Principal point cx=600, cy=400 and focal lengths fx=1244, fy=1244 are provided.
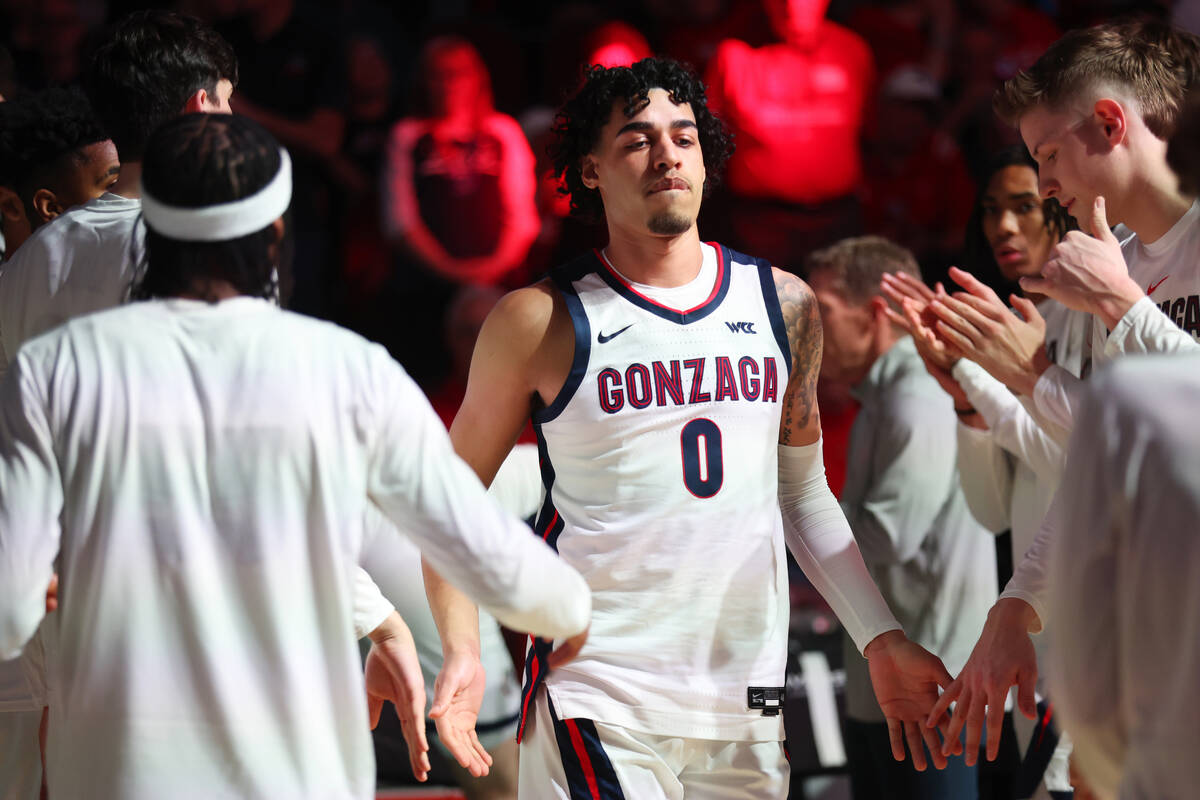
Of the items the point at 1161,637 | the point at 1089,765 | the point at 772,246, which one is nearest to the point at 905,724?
the point at 1089,765

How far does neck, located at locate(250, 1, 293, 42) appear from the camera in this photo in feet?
20.8

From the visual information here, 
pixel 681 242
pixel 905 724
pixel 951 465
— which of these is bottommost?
pixel 905 724

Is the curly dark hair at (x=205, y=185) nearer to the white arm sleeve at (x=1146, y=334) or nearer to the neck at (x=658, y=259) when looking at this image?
the neck at (x=658, y=259)

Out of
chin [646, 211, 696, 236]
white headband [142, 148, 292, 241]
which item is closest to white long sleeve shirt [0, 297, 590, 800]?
white headband [142, 148, 292, 241]

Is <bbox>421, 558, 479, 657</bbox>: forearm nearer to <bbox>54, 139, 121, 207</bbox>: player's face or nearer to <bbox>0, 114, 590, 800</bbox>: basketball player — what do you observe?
<bbox>0, 114, 590, 800</bbox>: basketball player

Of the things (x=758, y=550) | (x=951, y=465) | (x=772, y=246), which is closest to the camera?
(x=758, y=550)

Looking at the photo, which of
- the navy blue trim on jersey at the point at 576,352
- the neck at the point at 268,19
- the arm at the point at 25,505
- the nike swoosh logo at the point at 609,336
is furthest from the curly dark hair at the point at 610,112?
the neck at the point at 268,19

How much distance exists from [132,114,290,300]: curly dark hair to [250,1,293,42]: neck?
4.81m

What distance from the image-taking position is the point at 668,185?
9.32ft

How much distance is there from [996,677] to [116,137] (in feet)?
7.11

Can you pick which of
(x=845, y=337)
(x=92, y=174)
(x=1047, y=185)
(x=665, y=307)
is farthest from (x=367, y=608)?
(x=845, y=337)

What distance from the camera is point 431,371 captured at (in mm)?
6793

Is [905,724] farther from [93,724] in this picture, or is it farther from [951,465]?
[93,724]

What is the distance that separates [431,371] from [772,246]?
1.97m
